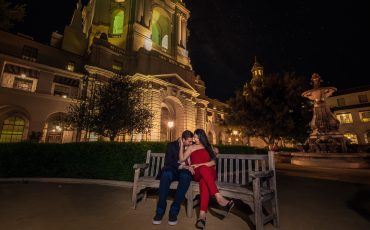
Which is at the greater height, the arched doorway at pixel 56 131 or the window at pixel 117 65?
the window at pixel 117 65

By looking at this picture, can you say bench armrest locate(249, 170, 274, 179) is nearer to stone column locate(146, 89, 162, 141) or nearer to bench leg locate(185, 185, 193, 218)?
bench leg locate(185, 185, 193, 218)

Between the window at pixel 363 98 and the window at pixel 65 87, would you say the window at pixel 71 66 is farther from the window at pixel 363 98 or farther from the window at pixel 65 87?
the window at pixel 363 98

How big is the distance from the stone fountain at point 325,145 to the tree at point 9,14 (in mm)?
19642

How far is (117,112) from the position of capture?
15.4m

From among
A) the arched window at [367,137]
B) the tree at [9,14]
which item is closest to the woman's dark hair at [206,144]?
the tree at [9,14]

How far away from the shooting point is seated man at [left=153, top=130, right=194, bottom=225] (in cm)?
352

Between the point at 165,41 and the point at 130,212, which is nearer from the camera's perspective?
the point at 130,212

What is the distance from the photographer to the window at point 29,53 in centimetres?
2255

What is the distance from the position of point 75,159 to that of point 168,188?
6.82 m

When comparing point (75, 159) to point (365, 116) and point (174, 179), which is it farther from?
point (365, 116)

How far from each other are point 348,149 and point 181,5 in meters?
43.3

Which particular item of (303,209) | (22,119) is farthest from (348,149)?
(22,119)

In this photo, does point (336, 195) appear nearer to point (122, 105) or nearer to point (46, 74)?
point (122, 105)

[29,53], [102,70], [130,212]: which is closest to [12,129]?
[29,53]
